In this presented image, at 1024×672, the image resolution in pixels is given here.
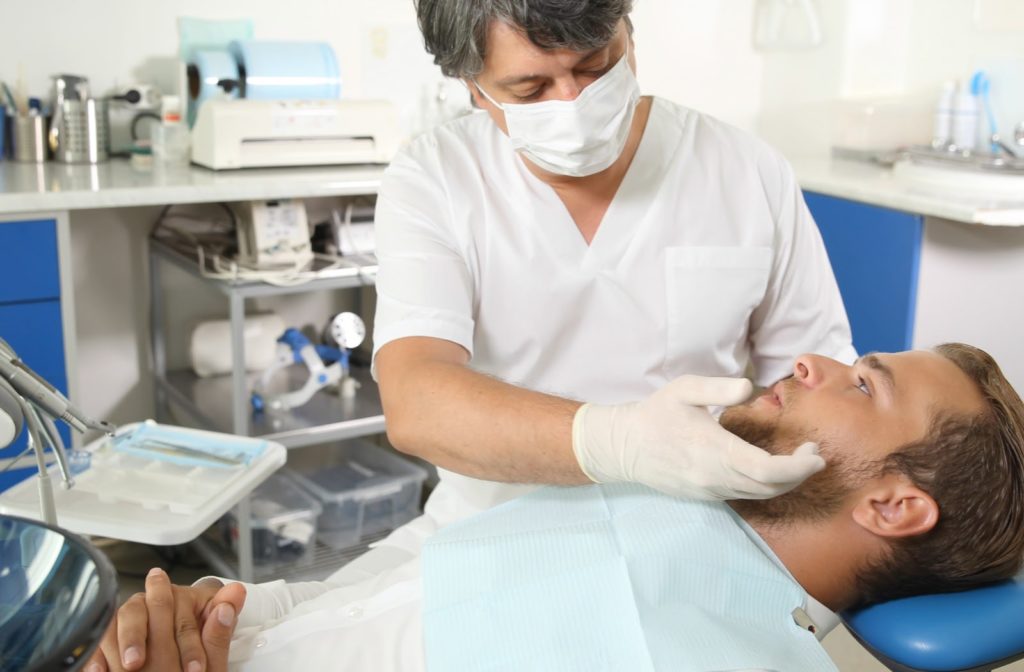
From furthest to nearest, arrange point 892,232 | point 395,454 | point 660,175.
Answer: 1. point 395,454
2. point 892,232
3. point 660,175

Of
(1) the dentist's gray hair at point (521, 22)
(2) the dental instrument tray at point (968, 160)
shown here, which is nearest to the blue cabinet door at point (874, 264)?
(2) the dental instrument tray at point (968, 160)

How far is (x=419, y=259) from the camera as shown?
1497mm

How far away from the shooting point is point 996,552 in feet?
4.07

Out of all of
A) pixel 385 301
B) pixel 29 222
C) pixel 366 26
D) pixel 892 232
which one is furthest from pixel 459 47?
pixel 366 26

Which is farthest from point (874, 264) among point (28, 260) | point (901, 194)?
point (28, 260)

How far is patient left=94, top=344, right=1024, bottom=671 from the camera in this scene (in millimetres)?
1202

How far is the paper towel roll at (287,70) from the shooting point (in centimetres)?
280

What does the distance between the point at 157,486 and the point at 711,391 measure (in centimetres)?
95

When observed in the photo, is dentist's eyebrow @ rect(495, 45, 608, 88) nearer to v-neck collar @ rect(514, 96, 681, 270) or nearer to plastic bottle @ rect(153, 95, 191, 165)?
v-neck collar @ rect(514, 96, 681, 270)

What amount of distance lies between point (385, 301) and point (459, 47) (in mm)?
350

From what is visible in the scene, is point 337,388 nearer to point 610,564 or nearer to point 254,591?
point 254,591

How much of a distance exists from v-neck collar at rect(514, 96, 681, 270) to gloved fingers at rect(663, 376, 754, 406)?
47 cm

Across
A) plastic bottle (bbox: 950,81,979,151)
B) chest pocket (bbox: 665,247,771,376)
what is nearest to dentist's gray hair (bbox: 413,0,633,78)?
chest pocket (bbox: 665,247,771,376)

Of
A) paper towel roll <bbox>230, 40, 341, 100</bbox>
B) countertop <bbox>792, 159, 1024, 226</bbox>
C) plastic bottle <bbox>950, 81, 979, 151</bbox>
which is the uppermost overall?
paper towel roll <bbox>230, 40, 341, 100</bbox>
